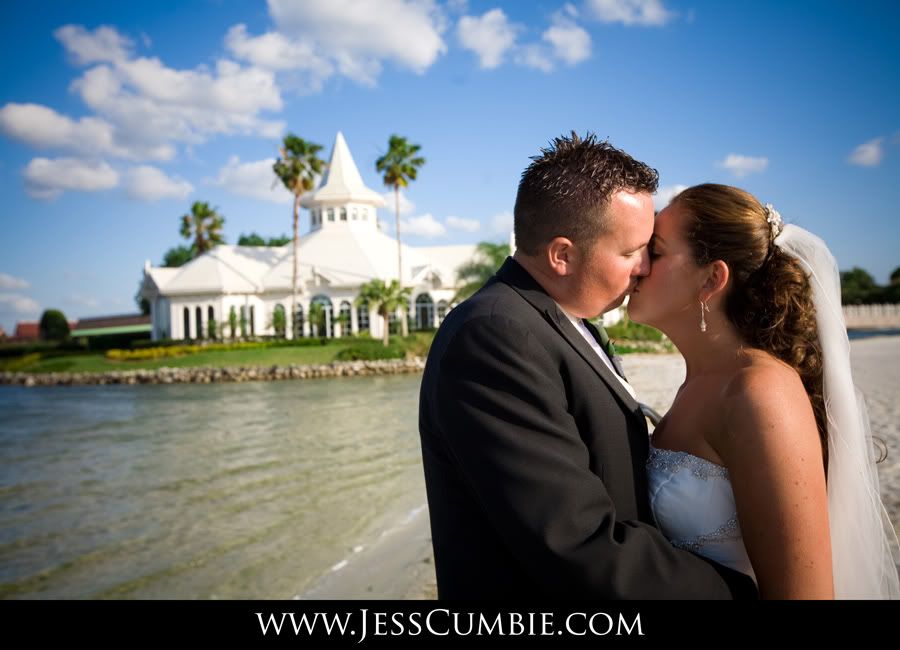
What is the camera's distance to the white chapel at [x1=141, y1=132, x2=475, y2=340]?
52.7 meters

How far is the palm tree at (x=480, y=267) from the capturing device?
51.0 m

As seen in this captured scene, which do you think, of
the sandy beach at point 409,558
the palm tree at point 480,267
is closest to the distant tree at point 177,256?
the palm tree at point 480,267

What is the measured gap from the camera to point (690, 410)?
111 inches

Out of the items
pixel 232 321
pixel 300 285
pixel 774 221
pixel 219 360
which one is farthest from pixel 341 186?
pixel 774 221

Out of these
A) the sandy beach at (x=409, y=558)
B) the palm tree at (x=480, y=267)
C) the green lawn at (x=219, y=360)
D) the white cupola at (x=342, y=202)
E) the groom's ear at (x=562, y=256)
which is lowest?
the sandy beach at (x=409, y=558)

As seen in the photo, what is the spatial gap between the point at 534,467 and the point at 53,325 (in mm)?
95397

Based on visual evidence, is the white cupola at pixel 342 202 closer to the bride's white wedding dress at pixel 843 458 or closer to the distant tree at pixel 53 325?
the distant tree at pixel 53 325

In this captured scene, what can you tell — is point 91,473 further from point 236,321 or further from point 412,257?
point 412,257

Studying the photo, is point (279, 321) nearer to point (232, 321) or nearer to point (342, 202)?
point (232, 321)

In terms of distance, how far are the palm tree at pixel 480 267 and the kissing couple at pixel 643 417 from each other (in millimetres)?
46506

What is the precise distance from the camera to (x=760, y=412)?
2387mm

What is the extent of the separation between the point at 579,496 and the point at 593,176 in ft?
3.51

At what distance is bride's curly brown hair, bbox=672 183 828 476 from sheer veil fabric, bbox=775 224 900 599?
2.7 inches

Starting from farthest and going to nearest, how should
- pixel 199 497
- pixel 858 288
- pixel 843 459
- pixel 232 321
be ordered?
1. pixel 858 288
2. pixel 232 321
3. pixel 199 497
4. pixel 843 459
